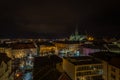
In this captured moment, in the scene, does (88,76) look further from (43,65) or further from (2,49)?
(2,49)

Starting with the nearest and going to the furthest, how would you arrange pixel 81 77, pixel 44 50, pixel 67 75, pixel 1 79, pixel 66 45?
pixel 1 79, pixel 81 77, pixel 67 75, pixel 44 50, pixel 66 45

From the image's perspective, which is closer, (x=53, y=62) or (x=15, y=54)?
(x=53, y=62)

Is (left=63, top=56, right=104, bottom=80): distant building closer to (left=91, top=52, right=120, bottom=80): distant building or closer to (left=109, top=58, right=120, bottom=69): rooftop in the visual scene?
(left=91, top=52, right=120, bottom=80): distant building

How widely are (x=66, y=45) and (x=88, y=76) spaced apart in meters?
62.5

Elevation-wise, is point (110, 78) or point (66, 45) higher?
point (66, 45)

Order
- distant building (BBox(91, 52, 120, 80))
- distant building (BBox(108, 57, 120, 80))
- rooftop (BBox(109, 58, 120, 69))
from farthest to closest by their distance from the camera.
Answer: rooftop (BBox(109, 58, 120, 69))
distant building (BBox(91, 52, 120, 80))
distant building (BBox(108, 57, 120, 80))

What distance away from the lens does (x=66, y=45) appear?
99.0m

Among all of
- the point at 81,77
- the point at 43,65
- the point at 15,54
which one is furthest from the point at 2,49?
the point at 81,77

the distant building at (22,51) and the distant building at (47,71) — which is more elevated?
the distant building at (22,51)

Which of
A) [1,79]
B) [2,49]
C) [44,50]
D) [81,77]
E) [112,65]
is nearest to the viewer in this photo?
[1,79]

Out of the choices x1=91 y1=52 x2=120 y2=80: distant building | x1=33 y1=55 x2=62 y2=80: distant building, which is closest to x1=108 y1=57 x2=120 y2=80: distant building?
x1=91 y1=52 x2=120 y2=80: distant building

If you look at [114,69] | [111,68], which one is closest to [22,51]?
[111,68]

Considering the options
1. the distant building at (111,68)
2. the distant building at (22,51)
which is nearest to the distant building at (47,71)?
the distant building at (111,68)

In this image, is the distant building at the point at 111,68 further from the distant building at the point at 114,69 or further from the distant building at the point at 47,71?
the distant building at the point at 47,71
